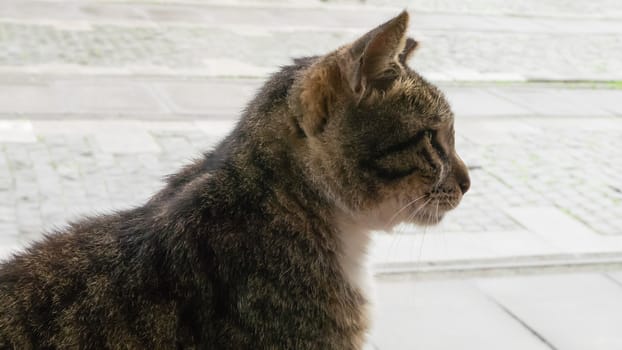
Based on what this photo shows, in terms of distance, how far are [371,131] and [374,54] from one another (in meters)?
0.27

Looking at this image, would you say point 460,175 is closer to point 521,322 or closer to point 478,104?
point 521,322

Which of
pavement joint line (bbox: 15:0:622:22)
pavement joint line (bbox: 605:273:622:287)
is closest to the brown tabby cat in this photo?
pavement joint line (bbox: 605:273:622:287)

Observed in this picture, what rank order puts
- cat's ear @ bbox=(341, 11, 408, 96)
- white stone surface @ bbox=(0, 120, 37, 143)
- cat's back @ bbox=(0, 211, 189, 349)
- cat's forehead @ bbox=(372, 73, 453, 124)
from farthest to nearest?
1. white stone surface @ bbox=(0, 120, 37, 143)
2. cat's forehead @ bbox=(372, 73, 453, 124)
3. cat's ear @ bbox=(341, 11, 408, 96)
4. cat's back @ bbox=(0, 211, 189, 349)

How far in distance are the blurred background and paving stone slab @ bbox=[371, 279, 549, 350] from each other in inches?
0.4

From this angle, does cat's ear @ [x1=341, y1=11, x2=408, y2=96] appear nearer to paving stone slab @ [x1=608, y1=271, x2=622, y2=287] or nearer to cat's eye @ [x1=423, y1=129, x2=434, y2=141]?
cat's eye @ [x1=423, y1=129, x2=434, y2=141]

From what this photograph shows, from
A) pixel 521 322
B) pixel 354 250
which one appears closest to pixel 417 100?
pixel 354 250

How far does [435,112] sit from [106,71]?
5.76m

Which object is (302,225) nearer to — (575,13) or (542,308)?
(542,308)

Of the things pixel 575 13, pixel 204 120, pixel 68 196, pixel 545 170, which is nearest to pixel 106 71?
pixel 204 120

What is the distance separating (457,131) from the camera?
24.7ft

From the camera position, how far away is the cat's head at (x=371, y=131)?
2.99 meters

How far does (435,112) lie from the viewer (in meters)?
3.19

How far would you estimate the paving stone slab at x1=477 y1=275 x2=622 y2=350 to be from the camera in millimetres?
4555

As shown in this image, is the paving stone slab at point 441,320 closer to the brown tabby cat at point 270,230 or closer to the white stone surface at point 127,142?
the brown tabby cat at point 270,230
